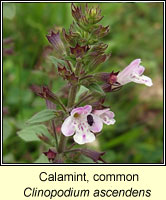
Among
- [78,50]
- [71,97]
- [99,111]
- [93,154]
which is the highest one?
[78,50]

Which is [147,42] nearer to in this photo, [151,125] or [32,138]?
[151,125]

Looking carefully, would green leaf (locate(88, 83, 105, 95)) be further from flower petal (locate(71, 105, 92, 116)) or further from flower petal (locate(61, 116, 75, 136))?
flower petal (locate(61, 116, 75, 136))

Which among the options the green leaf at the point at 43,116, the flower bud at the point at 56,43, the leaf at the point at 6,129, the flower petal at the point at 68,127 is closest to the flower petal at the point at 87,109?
the flower petal at the point at 68,127

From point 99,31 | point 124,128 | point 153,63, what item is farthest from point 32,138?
point 153,63

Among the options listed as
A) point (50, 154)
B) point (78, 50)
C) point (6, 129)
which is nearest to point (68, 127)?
point (50, 154)

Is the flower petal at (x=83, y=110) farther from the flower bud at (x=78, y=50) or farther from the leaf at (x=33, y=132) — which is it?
the leaf at (x=33, y=132)

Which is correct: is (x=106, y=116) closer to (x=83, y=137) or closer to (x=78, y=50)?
(x=83, y=137)

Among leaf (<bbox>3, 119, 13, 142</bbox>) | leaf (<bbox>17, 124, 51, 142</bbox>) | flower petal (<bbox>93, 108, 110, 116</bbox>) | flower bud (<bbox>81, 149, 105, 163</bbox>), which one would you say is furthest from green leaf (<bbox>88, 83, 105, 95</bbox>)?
leaf (<bbox>3, 119, 13, 142</bbox>)
